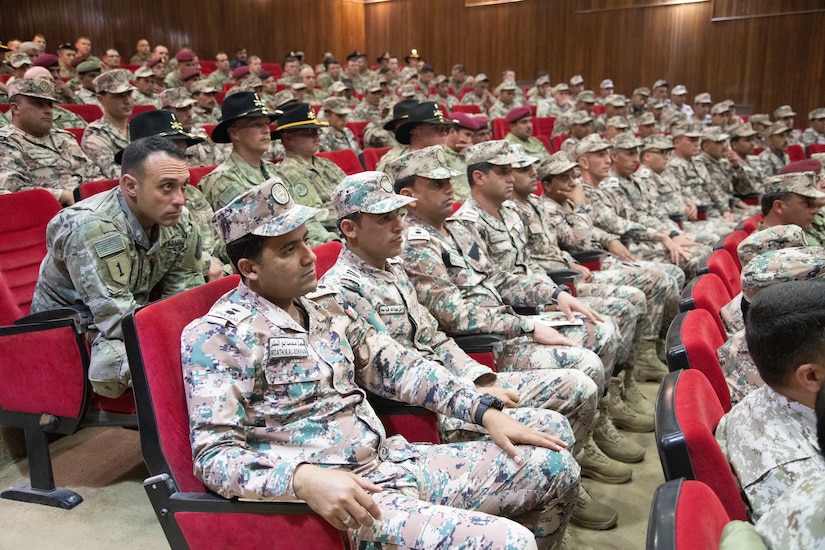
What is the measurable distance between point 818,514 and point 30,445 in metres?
2.13

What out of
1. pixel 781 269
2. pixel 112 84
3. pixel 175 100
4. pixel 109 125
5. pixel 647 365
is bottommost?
pixel 647 365

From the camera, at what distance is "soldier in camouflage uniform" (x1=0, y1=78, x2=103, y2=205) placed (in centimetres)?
355

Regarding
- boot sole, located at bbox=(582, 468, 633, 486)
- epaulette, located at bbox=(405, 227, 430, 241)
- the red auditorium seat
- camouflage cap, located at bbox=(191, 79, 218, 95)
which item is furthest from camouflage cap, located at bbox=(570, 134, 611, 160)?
camouflage cap, located at bbox=(191, 79, 218, 95)

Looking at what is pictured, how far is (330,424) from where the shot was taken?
1.48m

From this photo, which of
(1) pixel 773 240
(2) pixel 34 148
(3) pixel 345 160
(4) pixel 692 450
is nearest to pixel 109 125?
(2) pixel 34 148

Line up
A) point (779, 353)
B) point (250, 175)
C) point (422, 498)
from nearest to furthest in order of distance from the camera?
point (779, 353), point (422, 498), point (250, 175)

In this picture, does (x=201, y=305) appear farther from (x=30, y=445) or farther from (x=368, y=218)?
(x=30, y=445)

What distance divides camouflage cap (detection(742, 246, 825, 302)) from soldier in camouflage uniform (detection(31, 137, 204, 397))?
163 centimetres

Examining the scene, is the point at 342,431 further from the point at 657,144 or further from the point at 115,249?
the point at 657,144

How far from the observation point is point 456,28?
537 inches

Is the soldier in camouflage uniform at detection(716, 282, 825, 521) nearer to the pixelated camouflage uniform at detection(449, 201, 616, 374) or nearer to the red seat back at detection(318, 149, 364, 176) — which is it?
the pixelated camouflage uniform at detection(449, 201, 616, 374)

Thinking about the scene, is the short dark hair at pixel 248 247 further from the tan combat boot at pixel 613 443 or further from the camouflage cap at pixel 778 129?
the camouflage cap at pixel 778 129

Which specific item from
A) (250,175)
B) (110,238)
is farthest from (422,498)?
(250,175)

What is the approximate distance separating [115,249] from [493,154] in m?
1.54
